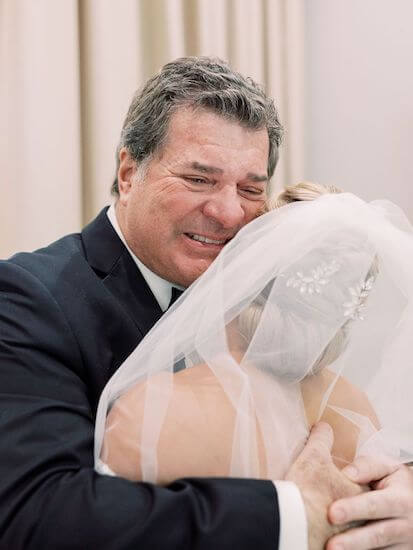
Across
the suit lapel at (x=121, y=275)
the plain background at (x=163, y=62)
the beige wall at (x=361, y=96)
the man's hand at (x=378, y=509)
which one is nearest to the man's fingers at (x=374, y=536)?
the man's hand at (x=378, y=509)

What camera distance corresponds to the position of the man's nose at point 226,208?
134 centimetres

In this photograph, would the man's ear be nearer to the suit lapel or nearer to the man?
the man

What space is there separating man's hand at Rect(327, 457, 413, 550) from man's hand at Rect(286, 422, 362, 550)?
0.01 m

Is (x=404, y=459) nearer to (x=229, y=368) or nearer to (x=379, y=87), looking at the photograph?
(x=229, y=368)

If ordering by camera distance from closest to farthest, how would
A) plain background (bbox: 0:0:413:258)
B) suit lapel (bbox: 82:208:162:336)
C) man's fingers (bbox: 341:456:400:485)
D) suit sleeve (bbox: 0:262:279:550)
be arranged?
suit sleeve (bbox: 0:262:279:550) → man's fingers (bbox: 341:456:400:485) → suit lapel (bbox: 82:208:162:336) → plain background (bbox: 0:0:413:258)

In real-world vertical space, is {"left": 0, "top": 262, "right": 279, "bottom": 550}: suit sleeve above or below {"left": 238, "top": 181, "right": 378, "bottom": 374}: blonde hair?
below

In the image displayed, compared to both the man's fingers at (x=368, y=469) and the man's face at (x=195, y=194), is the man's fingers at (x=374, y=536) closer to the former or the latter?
the man's fingers at (x=368, y=469)

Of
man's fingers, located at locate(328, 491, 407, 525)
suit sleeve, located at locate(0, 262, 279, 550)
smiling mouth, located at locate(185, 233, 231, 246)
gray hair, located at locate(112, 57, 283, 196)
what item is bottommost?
man's fingers, located at locate(328, 491, 407, 525)

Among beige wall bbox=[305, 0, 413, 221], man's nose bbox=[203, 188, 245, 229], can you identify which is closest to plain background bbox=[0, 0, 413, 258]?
beige wall bbox=[305, 0, 413, 221]

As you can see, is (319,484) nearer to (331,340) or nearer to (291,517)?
(291,517)

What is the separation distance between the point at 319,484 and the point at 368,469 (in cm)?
9

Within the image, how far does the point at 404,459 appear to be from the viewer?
1.00m

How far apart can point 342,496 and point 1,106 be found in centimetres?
143

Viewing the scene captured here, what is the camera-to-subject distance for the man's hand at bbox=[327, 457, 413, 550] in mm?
873
